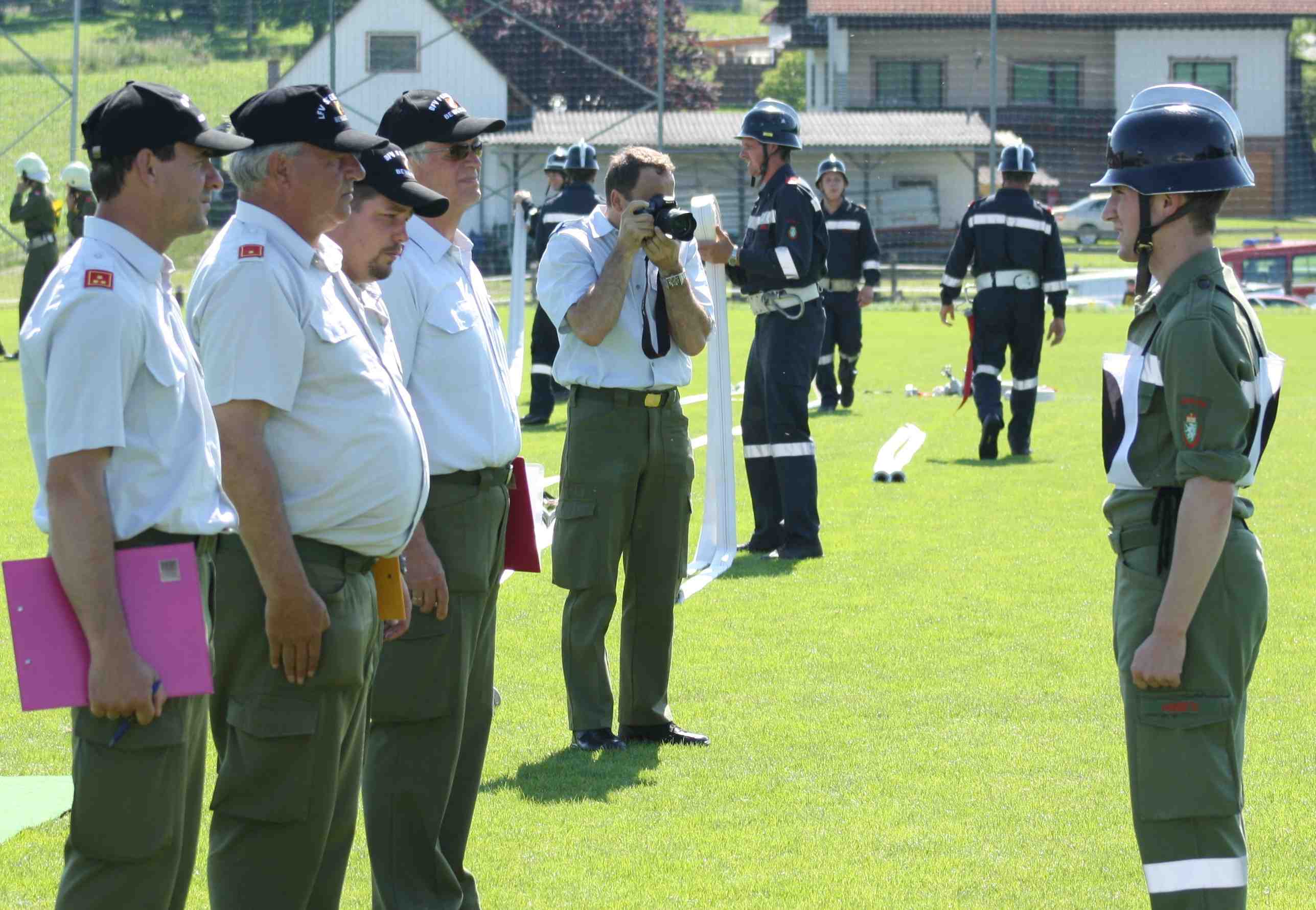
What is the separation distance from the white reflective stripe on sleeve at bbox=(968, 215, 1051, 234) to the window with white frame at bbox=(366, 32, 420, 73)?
22.6 metres

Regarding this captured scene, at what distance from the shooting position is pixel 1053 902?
4.47m

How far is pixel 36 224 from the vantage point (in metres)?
20.0

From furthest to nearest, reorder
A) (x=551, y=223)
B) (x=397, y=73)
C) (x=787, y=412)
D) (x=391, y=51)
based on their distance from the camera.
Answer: (x=391, y=51)
(x=397, y=73)
(x=551, y=223)
(x=787, y=412)

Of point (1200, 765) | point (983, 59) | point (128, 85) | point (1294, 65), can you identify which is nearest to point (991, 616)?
point (1200, 765)

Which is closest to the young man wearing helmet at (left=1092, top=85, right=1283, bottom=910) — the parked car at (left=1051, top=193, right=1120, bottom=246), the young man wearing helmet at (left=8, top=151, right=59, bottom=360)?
the young man wearing helmet at (left=8, top=151, right=59, bottom=360)

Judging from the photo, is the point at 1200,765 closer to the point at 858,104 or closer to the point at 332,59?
the point at 332,59

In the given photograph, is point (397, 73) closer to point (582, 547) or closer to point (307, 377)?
point (582, 547)

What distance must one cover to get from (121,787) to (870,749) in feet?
10.7

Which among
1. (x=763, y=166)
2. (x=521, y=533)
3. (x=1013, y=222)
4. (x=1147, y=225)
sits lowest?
(x=521, y=533)

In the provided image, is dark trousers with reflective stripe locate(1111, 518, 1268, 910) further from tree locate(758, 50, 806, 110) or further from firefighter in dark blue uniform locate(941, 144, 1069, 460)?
tree locate(758, 50, 806, 110)

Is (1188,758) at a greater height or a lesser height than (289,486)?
lesser

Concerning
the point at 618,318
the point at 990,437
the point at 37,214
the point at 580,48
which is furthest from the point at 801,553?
the point at 580,48

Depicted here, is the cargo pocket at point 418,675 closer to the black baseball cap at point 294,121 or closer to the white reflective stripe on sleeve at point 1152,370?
the black baseball cap at point 294,121

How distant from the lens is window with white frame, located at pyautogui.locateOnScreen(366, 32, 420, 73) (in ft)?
113
